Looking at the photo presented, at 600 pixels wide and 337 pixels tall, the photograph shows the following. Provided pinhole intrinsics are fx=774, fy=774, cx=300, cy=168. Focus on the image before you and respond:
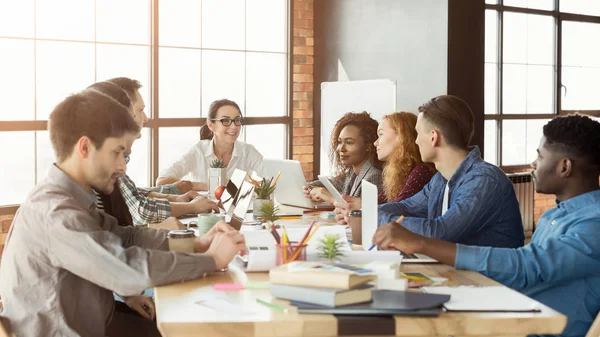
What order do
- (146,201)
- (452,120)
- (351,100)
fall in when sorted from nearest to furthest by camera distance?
1. (452,120)
2. (146,201)
3. (351,100)

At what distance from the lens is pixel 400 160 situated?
154 inches

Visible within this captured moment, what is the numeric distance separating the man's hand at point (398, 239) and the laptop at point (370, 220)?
0.11 meters

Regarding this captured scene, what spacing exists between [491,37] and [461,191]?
4.43 meters

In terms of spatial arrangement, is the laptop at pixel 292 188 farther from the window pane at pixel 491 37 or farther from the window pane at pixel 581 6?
the window pane at pixel 581 6

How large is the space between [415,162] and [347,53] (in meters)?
2.68

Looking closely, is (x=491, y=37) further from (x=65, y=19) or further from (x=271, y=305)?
(x=271, y=305)

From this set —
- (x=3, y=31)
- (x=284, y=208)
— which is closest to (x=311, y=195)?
(x=284, y=208)

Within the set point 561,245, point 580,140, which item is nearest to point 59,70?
point 580,140

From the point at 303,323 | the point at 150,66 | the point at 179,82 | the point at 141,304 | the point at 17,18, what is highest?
the point at 17,18

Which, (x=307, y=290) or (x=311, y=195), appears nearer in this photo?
(x=307, y=290)

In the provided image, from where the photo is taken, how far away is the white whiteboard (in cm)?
590

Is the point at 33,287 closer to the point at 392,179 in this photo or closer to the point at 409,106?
the point at 392,179

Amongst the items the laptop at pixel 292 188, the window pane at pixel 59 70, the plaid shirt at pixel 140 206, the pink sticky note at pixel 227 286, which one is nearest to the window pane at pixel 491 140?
the laptop at pixel 292 188

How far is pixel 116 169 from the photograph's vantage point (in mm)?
2164
